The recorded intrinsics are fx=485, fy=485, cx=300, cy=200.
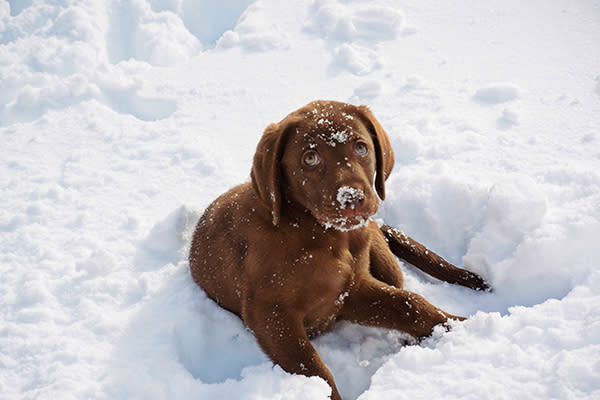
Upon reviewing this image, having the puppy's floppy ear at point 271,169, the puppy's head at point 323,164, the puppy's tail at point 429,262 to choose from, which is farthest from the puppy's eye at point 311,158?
the puppy's tail at point 429,262

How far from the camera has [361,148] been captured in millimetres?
2254

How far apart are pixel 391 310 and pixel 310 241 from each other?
1.93 ft

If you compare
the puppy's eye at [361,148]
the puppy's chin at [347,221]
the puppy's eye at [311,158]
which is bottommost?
the puppy's chin at [347,221]

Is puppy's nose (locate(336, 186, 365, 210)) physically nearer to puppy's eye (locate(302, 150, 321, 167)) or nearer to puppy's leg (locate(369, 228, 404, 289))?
puppy's eye (locate(302, 150, 321, 167))

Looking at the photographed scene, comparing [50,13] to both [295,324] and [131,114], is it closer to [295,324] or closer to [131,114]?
[131,114]

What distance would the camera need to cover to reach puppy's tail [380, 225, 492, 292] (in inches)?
117

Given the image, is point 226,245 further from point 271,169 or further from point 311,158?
point 311,158

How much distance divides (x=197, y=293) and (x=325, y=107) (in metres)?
1.38

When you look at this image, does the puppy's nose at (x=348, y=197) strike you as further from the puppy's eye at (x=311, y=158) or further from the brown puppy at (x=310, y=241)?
the puppy's eye at (x=311, y=158)

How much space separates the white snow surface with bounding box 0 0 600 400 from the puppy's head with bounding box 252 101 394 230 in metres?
0.74

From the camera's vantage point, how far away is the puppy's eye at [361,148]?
7.35 ft

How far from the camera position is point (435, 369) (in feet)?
6.82

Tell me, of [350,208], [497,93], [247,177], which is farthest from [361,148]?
[497,93]

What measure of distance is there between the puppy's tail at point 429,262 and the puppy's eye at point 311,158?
1.11 metres
